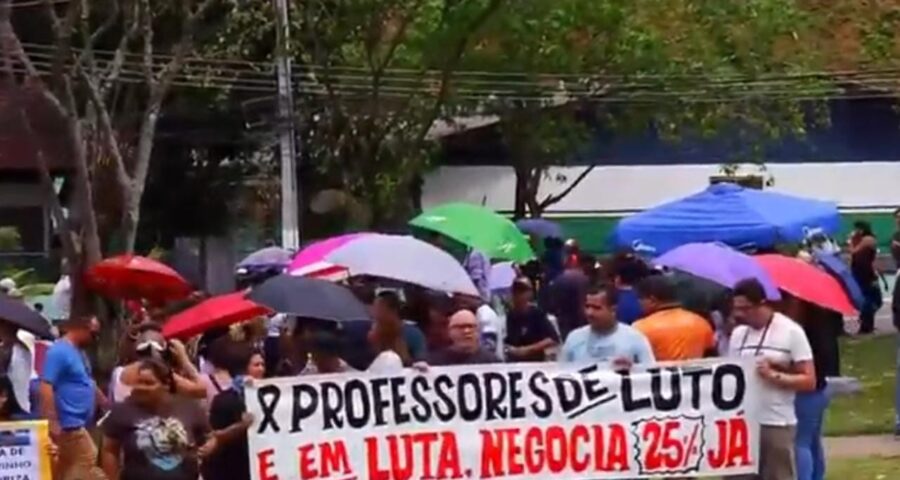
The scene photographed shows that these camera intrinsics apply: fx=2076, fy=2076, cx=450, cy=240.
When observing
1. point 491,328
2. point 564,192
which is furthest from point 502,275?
point 564,192

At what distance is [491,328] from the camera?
1467cm

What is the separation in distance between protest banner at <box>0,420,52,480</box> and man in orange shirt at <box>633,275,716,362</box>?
3359 mm

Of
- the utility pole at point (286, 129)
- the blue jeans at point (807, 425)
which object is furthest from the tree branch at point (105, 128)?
the blue jeans at point (807, 425)

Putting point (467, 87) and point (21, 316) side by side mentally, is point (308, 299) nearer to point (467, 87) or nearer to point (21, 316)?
point (21, 316)

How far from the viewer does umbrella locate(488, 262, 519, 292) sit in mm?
18141

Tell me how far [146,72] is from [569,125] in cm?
969

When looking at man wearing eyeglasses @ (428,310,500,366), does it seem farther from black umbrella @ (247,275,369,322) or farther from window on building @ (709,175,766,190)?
window on building @ (709,175,766,190)

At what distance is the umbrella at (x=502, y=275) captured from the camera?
59.5ft

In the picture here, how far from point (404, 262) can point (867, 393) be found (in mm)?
9143

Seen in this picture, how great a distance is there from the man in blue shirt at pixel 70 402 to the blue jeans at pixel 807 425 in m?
4.17

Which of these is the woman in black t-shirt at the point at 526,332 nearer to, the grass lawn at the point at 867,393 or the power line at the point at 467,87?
the grass lawn at the point at 867,393

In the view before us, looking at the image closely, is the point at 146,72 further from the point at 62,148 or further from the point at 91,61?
the point at 62,148

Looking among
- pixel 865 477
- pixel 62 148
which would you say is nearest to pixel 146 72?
pixel 62 148

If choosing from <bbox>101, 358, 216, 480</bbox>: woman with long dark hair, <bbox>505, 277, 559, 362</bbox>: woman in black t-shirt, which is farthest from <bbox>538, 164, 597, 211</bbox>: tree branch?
<bbox>101, 358, 216, 480</bbox>: woman with long dark hair
